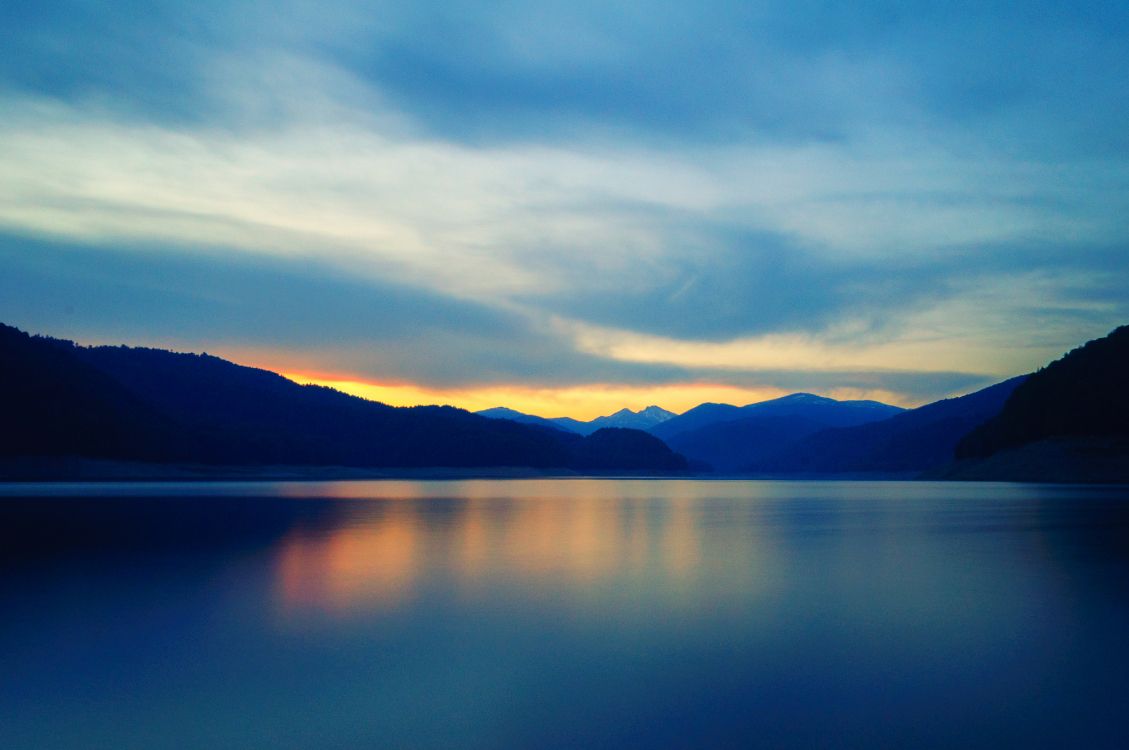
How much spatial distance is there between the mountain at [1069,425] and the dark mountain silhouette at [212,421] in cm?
8381

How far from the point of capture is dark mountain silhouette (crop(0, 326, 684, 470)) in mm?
81750

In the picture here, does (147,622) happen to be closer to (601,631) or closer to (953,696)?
(601,631)

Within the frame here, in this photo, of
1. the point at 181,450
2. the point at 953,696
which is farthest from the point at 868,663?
the point at 181,450

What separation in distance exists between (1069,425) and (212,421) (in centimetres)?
10117

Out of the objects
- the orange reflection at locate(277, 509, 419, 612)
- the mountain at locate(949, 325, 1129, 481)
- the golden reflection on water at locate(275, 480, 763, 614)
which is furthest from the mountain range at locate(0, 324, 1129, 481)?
the orange reflection at locate(277, 509, 419, 612)

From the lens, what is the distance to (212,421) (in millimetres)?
118562

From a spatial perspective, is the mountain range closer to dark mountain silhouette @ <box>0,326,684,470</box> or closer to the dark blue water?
dark mountain silhouette @ <box>0,326,684,470</box>

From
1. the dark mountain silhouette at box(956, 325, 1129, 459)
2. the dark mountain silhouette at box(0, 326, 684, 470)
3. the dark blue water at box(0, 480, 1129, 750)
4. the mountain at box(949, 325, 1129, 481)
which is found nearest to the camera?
the dark blue water at box(0, 480, 1129, 750)

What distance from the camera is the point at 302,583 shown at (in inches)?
588

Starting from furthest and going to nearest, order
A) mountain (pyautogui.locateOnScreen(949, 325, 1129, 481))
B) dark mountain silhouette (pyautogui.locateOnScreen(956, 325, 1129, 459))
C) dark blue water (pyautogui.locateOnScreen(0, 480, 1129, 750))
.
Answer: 1. dark mountain silhouette (pyautogui.locateOnScreen(956, 325, 1129, 459))
2. mountain (pyautogui.locateOnScreen(949, 325, 1129, 481))
3. dark blue water (pyautogui.locateOnScreen(0, 480, 1129, 750))

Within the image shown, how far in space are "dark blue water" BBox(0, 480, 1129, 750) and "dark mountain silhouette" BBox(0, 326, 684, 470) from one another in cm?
6720

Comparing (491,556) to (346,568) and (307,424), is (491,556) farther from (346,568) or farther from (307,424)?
(307,424)

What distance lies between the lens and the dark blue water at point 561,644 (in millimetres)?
7098

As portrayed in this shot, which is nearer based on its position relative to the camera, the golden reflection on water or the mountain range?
the golden reflection on water
